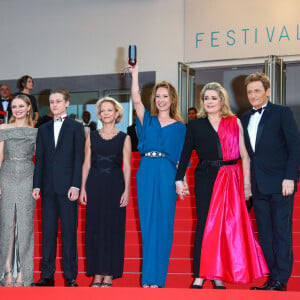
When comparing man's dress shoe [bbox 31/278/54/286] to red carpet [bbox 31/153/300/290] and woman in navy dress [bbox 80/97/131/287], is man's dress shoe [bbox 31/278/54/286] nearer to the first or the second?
woman in navy dress [bbox 80/97/131/287]

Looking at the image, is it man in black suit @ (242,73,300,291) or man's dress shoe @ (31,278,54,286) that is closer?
man in black suit @ (242,73,300,291)

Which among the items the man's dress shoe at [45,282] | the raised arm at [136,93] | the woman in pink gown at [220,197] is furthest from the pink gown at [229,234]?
the man's dress shoe at [45,282]

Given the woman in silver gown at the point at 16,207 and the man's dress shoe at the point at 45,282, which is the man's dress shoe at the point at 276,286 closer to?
the man's dress shoe at the point at 45,282

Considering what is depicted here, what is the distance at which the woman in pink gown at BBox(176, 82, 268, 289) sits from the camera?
434cm

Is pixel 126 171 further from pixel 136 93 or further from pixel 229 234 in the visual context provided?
pixel 229 234

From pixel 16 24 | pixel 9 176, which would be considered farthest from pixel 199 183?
pixel 16 24

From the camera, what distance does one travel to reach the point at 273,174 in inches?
174

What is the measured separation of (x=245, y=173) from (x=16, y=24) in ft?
36.8

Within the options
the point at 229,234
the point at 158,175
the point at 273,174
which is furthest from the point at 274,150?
the point at 158,175

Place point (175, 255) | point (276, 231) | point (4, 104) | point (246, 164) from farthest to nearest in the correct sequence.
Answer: point (4, 104) < point (175, 255) < point (246, 164) < point (276, 231)

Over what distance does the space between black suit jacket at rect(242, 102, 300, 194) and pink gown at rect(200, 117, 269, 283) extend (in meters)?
0.17

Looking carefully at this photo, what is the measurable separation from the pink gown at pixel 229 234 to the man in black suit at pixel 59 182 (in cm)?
107

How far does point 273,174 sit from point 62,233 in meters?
1.71

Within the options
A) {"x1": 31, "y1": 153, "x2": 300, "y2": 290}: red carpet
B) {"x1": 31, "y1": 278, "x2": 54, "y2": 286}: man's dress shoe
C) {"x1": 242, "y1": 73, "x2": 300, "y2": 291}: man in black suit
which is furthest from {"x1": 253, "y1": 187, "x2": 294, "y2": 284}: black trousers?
{"x1": 31, "y1": 278, "x2": 54, "y2": 286}: man's dress shoe
